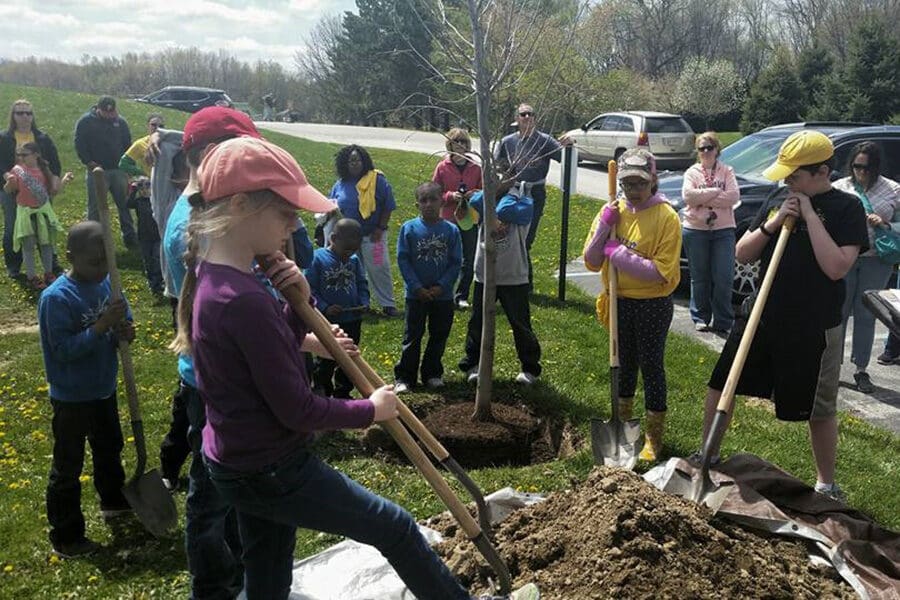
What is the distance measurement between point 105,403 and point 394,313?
15.6 feet

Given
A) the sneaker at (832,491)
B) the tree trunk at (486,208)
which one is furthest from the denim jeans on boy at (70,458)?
the sneaker at (832,491)

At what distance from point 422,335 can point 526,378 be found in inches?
36.1

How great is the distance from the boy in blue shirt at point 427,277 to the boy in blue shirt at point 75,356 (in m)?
2.52

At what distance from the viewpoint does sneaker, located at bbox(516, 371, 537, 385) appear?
637cm

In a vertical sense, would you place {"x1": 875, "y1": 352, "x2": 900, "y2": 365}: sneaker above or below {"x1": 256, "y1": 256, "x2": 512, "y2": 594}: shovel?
below

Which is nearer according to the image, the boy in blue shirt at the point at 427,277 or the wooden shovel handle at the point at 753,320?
the wooden shovel handle at the point at 753,320

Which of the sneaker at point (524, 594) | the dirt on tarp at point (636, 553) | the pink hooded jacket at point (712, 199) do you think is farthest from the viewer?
the pink hooded jacket at point (712, 199)

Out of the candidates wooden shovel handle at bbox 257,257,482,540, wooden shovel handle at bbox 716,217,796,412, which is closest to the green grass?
wooden shovel handle at bbox 716,217,796,412

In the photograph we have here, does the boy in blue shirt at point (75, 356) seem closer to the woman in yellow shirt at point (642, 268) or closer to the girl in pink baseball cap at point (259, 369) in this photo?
the girl in pink baseball cap at point (259, 369)

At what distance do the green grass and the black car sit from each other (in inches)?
62.2

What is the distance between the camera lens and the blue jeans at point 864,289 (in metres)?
6.62

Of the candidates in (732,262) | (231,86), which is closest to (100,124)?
(732,262)

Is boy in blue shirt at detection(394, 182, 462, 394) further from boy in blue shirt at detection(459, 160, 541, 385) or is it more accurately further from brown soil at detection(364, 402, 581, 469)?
brown soil at detection(364, 402, 581, 469)

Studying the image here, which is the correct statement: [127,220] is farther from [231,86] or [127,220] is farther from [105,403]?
[231,86]
